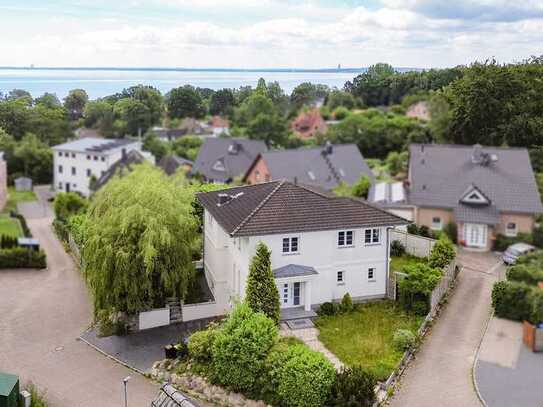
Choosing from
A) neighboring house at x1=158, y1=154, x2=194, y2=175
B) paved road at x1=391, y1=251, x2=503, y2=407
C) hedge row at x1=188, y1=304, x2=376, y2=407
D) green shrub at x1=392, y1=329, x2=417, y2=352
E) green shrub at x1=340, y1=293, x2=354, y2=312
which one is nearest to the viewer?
hedge row at x1=188, y1=304, x2=376, y2=407

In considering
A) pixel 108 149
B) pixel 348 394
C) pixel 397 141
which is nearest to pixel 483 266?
pixel 348 394

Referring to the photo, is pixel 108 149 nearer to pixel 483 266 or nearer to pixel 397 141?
pixel 397 141

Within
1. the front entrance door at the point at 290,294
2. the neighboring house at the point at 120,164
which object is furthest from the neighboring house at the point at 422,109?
the neighboring house at the point at 120,164

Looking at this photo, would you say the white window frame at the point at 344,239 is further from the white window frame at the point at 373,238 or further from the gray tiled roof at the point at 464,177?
the gray tiled roof at the point at 464,177

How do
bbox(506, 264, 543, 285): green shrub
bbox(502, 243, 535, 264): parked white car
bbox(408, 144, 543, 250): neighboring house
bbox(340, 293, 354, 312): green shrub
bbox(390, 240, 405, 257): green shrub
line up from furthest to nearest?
bbox(390, 240, 405, 257): green shrub < bbox(340, 293, 354, 312): green shrub < bbox(408, 144, 543, 250): neighboring house < bbox(502, 243, 535, 264): parked white car < bbox(506, 264, 543, 285): green shrub

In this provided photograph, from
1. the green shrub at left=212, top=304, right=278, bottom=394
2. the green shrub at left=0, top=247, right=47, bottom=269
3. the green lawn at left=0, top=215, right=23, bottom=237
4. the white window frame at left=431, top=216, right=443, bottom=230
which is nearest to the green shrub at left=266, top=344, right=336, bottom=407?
the green shrub at left=212, top=304, right=278, bottom=394

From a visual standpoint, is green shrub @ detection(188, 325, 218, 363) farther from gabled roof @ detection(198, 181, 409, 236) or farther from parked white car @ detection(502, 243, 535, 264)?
parked white car @ detection(502, 243, 535, 264)
